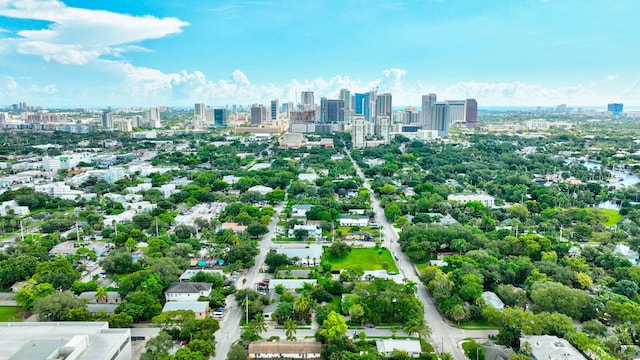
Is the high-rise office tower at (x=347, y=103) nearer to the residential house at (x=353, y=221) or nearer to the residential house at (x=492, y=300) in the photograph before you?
the residential house at (x=353, y=221)

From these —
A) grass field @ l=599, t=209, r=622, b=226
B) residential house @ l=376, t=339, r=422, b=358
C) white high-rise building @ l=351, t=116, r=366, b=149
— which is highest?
white high-rise building @ l=351, t=116, r=366, b=149

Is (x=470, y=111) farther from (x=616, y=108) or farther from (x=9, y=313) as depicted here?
(x=9, y=313)

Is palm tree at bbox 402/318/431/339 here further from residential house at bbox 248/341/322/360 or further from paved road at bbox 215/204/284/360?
paved road at bbox 215/204/284/360

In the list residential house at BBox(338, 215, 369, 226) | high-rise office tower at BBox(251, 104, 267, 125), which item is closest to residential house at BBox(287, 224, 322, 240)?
residential house at BBox(338, 215, 369, 226)

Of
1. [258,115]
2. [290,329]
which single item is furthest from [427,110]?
[290,329]

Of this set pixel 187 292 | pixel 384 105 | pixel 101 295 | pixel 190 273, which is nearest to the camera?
pixel 101 295

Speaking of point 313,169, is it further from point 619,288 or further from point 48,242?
point 619,288
